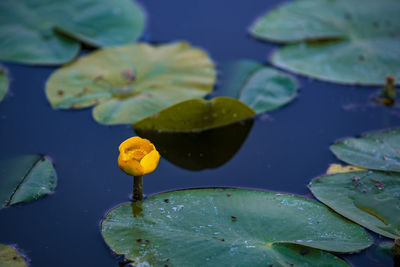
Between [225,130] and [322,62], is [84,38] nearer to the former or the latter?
[225,130]

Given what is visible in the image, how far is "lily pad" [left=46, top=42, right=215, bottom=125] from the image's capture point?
263 centimetres

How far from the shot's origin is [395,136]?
94.7 inches

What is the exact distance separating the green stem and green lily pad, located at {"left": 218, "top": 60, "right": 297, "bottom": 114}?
99 cm

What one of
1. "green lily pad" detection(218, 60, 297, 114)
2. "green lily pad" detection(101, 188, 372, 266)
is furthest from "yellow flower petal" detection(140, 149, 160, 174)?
"green lily pad" detection(218, 60, 297, 114)

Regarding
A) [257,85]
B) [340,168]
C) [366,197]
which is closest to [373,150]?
[340,168]

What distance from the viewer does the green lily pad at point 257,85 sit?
273 centimetres

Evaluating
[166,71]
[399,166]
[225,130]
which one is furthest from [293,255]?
[166,71]

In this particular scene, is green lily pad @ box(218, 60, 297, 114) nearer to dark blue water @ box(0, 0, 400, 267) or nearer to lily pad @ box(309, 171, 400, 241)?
dark blue water @ box(0, 0, 400, 267)

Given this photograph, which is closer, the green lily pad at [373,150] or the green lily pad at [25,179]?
the green lily pad at [25,179]

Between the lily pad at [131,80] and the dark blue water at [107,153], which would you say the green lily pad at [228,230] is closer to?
the dark blue water at [107,153]

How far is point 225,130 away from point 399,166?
1.00 meters

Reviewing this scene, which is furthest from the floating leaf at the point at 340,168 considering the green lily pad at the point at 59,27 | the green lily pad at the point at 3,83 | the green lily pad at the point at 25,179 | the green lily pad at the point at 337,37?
the green lily pad at the point at 3,83

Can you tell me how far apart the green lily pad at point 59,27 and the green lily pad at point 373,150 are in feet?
5.75

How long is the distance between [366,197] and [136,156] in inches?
44.8
